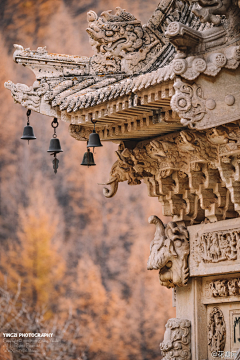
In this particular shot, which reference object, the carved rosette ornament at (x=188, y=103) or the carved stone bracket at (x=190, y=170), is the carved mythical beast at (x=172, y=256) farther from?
the carved rosette ornament at (x=188, y=103)

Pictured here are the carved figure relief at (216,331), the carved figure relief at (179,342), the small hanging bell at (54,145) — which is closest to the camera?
the carved figure relief at (216,331)

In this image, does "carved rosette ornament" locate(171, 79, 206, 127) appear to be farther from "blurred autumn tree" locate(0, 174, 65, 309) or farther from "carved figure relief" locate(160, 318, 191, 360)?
"blurred autumn tree" locate(0, 174, 65, 309)

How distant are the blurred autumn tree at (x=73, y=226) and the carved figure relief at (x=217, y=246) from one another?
5.27 m

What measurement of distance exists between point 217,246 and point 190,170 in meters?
0.85

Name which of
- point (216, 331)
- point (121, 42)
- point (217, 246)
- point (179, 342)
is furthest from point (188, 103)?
point (179, 342)

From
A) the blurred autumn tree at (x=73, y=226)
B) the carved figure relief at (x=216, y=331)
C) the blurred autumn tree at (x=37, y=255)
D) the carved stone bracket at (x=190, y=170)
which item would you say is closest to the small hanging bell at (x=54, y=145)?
the carved stone bracket at (x=190, y=170)

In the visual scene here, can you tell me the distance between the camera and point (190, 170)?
6465mm

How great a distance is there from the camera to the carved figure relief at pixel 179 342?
6777 millimetres

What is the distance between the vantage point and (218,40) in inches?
204

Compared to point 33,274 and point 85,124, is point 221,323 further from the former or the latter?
point 33,274

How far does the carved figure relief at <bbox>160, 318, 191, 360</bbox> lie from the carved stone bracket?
1.17 metres

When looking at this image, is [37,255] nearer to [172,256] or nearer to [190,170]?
[172,256]

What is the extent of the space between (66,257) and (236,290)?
253 inches

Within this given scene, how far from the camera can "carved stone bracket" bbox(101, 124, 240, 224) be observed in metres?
5.81
